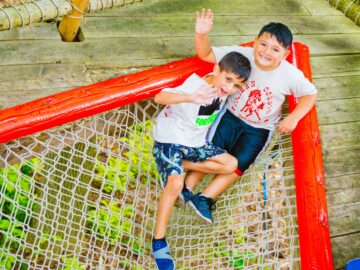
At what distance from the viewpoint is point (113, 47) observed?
3082mm

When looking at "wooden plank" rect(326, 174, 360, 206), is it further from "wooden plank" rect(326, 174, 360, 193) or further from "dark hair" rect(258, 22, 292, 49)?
"dark hair" rect(258, 22, 292, 49)

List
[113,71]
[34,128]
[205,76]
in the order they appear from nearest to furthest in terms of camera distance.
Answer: [34,128]
[205,76]
[113,71]

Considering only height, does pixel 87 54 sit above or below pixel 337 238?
above

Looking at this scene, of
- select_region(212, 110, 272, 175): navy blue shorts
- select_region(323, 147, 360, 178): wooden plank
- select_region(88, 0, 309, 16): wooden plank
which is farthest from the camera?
select_region(88, 0, 309, 16): wooden plank

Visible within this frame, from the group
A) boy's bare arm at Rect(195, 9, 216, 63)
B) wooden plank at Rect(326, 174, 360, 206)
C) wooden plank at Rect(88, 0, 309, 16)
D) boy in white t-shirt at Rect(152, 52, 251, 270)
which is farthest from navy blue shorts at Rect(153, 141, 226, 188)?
wooden plank at Rect(88, 0, 309, 16)

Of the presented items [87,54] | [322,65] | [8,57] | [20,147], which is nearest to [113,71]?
[87,54]

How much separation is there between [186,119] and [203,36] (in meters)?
0.48

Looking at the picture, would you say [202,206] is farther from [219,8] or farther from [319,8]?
[319,8]

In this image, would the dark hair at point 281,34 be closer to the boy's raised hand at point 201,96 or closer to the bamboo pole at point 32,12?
the boy's raised hand at point 201,96

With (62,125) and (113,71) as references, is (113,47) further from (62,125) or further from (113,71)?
(62,125)

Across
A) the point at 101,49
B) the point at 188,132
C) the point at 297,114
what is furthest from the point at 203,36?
the point at 101,49

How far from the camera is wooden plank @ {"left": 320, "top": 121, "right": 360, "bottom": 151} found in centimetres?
306

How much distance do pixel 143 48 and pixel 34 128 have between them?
1222 millimetres

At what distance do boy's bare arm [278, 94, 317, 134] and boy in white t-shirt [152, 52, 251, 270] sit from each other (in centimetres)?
33
